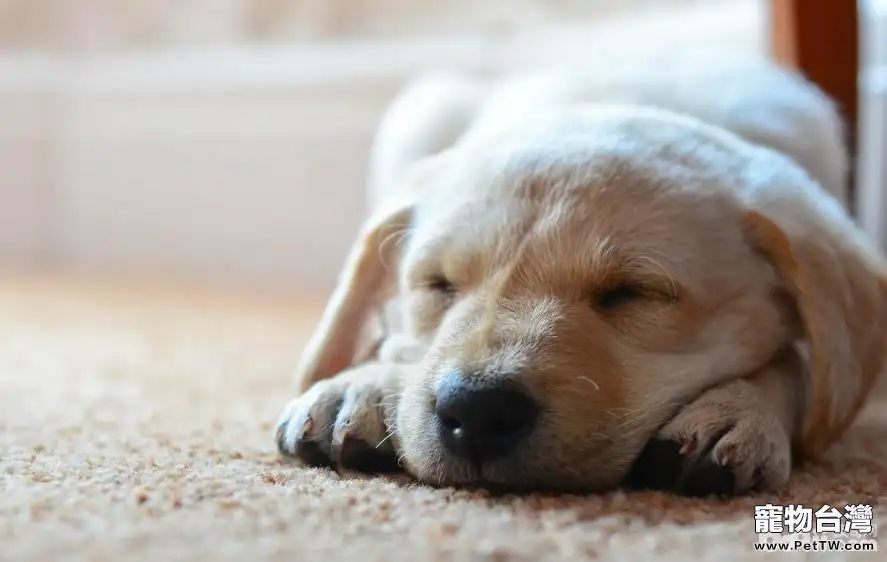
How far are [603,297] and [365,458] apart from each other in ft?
1.29

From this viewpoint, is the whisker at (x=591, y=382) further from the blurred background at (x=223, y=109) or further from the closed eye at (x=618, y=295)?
the blurred background at (x=223, y=109)

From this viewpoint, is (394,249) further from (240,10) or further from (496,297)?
(240,10)

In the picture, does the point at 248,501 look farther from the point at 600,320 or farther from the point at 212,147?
the point at 212,147

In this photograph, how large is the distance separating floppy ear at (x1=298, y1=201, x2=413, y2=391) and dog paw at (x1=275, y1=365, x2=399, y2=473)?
24 cm

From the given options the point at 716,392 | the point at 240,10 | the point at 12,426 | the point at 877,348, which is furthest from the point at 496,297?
the point at 240,10

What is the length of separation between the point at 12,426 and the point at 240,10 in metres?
3.16

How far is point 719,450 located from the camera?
1348 mm

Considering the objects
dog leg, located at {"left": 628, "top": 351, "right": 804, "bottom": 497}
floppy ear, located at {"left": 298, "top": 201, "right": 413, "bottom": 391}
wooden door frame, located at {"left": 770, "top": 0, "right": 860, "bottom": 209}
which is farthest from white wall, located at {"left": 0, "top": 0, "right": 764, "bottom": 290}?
dog leg, located at {"left": 628, "top": 351, "right": 804, "bottom": 497}

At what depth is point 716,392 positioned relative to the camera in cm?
148

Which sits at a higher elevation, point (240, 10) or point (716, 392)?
point (240, 10)

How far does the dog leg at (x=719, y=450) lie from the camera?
1339 millimetres

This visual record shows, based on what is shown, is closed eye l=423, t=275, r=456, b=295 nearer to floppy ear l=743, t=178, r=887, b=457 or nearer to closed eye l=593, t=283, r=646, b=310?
closed eye l=593, t=283, r=646, b=310

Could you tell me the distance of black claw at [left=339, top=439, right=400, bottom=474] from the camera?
1.46m

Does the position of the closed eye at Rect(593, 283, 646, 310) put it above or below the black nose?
above
